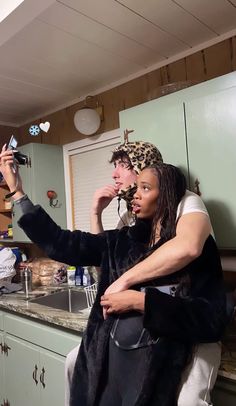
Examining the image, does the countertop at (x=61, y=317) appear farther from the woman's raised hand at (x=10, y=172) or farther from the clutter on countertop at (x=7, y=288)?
the woman's raised hand at (x=10, y=172)

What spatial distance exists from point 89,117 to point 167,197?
5.07ft

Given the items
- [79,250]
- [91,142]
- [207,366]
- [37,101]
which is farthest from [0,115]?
[207,366]

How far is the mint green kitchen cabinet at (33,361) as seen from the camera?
1807 mm

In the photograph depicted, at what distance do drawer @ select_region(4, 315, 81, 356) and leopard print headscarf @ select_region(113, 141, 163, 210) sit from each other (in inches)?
32.9

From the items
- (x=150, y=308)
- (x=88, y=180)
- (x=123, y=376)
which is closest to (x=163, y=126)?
(x=150, y=308)

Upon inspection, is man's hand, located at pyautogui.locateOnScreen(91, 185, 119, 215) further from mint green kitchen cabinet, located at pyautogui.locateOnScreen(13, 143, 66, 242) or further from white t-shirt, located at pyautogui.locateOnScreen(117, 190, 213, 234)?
mint green kitchen cabinet, located at pyautogui.locateOnScreen(13, 143, 66, 242)

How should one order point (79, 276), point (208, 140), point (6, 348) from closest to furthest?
point (208, 140) < point (6, 348) < point (79, 276)

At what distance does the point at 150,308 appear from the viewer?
1.01 m

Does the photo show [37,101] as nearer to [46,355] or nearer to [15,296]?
[15,296]

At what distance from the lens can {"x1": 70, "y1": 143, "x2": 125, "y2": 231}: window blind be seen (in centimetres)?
259

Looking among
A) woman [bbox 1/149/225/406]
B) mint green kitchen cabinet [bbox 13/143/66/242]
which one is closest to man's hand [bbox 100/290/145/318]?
woman [bbox 1/149/225/406]

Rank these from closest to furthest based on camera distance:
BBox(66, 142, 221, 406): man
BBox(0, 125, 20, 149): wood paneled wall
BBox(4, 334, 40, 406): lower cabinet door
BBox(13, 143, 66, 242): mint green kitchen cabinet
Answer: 1. BBox(66, 142, 221, 406): man
2. BBox(4, 334, 40, 406): lower cabinet door
3. BBox(13, 143, 66, 242): mint green kitchen cabinet
4. BBox(0, 125, 20, 149): wood paneled wall

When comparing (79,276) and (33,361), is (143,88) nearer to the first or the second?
(79,276)

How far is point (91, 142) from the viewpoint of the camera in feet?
8.77
